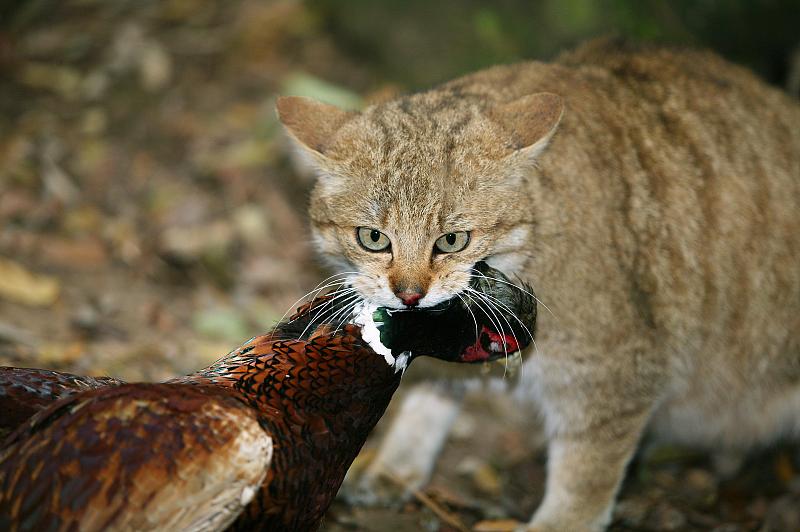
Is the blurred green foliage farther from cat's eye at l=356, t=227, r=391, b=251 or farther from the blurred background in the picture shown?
cat's eye at l=356, t=227, r=391, b=251

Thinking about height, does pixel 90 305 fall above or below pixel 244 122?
below

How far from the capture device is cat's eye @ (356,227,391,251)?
3439 millimetres

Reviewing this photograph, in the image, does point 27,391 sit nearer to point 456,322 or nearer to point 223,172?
point 456,322

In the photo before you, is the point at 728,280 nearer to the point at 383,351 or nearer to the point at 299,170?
the point at 383,351

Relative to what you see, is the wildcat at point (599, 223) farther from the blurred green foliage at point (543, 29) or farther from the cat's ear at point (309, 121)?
the blurred green foliage at point (543, 29)

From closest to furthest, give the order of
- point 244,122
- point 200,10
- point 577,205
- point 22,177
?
point 577,205 < point 22,177 < point 244,122 < point 200,10

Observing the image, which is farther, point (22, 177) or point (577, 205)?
point (22, 177)

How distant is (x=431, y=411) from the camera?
176 inches

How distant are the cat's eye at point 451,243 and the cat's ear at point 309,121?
59 cm

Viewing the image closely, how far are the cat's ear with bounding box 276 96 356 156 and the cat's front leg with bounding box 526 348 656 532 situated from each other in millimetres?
1427

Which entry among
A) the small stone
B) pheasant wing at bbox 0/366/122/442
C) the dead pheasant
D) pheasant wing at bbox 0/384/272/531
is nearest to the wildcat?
the dead pheasant

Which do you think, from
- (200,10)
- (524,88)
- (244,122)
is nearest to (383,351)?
(524,88)

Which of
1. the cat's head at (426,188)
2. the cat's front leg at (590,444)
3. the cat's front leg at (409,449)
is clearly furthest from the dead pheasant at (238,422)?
the cat's front leg at (409,449)

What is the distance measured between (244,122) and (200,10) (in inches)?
65.1
